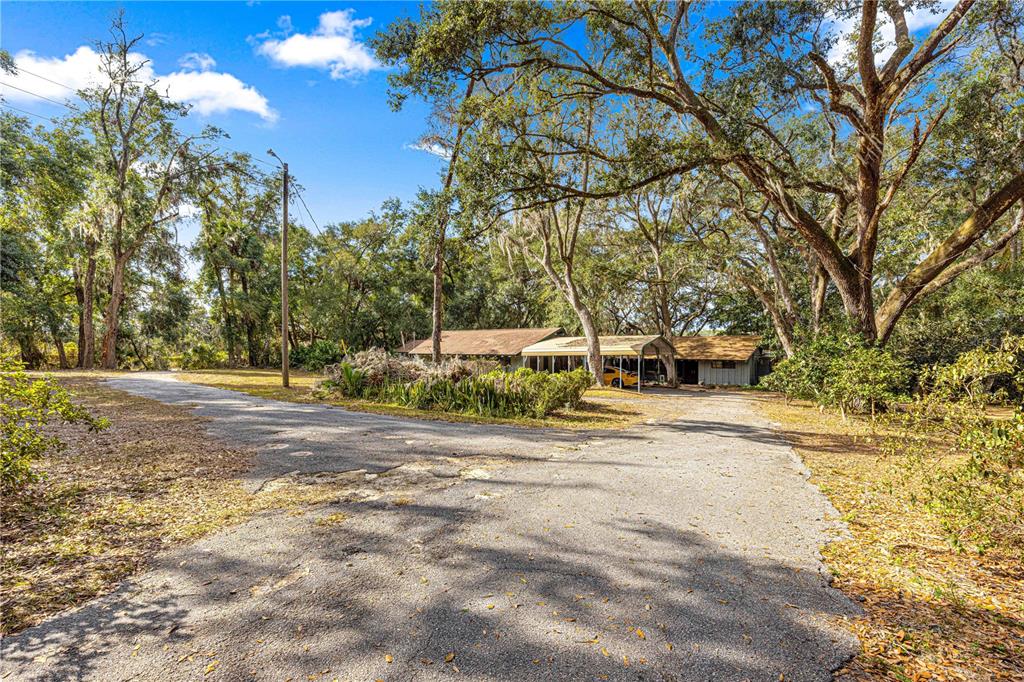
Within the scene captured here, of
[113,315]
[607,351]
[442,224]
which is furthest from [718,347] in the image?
[113,315]

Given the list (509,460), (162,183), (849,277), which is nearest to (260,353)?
(162,183)

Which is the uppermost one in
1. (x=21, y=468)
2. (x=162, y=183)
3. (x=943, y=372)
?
(x=162, y=183)

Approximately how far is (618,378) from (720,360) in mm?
9416

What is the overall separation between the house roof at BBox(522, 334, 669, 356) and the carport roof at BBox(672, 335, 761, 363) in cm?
557

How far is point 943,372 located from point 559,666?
154 inches

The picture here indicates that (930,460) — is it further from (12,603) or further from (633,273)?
(633,273)

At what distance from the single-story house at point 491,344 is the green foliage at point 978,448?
2374 cm

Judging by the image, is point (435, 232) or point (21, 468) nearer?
point (21, 468)

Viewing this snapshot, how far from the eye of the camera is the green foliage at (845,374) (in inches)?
405

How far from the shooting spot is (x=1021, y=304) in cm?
1703

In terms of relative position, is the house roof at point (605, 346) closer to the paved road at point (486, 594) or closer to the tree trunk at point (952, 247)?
the tree trunk at point (952, 247)

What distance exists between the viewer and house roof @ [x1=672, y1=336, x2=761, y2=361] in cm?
2920

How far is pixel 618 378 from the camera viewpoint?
2497 centimetres

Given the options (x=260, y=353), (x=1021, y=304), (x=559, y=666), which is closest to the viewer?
(x=559, y=666)
